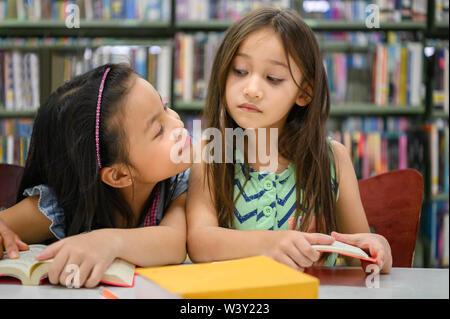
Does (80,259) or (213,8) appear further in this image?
(213,8)

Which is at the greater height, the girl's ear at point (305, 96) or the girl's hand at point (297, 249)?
the girl's ear at point (305, 96)

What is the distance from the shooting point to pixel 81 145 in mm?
854

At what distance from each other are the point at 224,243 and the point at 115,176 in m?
0.25

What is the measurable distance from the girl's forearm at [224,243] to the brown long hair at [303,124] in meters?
0.14

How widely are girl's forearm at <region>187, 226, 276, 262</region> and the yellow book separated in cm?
12

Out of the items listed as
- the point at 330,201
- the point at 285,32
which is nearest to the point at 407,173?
the point at 330,201

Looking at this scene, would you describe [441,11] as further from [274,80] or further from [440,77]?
[274,80]

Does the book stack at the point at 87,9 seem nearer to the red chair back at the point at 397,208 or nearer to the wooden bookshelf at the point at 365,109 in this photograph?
the wooden bookshelf at the point at 365,109

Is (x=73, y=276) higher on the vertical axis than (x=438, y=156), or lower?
higher

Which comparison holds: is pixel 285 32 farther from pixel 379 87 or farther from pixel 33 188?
pixel 379 87

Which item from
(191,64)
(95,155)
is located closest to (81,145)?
(95,155)

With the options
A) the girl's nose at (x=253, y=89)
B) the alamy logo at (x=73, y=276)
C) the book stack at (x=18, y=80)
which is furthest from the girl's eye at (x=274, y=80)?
the book stack at (x=18, y=80)

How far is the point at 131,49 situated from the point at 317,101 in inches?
60.0

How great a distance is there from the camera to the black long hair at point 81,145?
2.81ft
